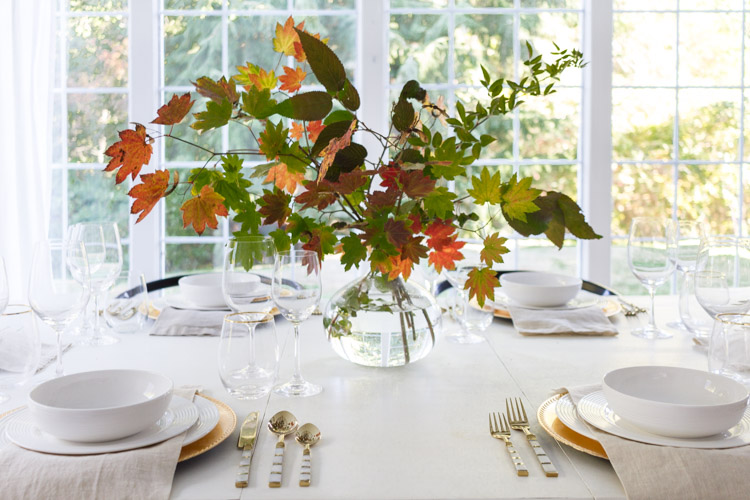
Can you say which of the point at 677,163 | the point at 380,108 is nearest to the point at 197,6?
the point at 380,108

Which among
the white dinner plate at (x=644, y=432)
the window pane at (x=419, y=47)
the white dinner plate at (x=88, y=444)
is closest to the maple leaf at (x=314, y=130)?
the white dinner plate at (x=88, y=444)

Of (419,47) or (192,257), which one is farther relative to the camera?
(192,257)

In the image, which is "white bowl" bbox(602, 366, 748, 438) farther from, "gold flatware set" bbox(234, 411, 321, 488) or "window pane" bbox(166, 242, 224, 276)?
"window pane" bbox(166, 242, 224, 276)

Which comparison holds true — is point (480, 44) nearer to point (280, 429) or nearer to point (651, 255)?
point (651, 255)

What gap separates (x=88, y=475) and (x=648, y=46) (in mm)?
3553

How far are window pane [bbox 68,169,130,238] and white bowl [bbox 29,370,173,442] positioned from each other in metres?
2.76

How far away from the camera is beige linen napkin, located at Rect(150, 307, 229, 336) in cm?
169

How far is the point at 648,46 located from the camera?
3.80 metres

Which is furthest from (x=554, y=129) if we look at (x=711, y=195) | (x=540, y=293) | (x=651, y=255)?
(x=651, y=255)

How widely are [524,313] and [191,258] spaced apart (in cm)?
226

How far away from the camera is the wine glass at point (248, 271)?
1.27m

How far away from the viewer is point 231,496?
893 mm

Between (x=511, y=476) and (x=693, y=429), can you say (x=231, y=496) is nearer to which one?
(x=511, y=476)

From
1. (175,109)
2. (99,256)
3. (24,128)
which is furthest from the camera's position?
(24,128)
